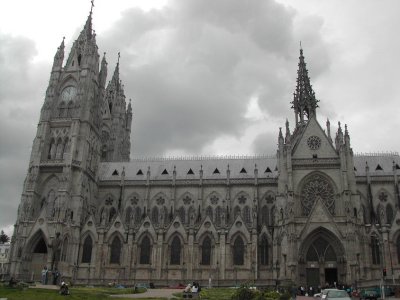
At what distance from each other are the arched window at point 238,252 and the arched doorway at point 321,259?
28.8 ft

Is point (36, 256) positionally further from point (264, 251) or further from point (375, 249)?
point (375, 249)

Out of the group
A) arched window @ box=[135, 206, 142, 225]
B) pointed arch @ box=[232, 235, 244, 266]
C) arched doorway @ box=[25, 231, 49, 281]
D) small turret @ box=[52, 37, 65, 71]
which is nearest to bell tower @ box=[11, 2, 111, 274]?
small turret @ box=[52, 37, 65, 71]

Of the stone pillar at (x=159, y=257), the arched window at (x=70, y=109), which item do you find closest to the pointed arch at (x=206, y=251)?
the stone pillar at (x=159, y=257)

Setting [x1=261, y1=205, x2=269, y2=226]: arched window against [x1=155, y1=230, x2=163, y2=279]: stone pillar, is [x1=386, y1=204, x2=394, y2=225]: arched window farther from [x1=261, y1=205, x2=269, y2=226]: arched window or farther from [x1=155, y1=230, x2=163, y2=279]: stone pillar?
[x1=155, y1=230, x2=163, y2=279]: stone pillar

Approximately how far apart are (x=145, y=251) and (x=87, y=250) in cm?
843

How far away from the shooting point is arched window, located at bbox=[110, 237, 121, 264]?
196ft

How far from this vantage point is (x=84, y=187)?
63938mm

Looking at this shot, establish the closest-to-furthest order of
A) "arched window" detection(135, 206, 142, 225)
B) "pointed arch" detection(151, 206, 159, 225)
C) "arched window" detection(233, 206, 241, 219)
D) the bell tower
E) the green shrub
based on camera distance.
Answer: the green shrub < the bell tower < "arched window" detection(233, 206, 241, 219) < "arched window" detection(135, 206, 142, 225) < "pointed arch" detection(151, 206, 159, 225)

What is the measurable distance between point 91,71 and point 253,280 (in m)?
41.7

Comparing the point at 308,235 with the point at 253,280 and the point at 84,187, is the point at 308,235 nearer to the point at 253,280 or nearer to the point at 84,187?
the point at 253,280

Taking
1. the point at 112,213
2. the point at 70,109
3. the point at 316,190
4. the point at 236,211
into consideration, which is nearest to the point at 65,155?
the point at 70,109

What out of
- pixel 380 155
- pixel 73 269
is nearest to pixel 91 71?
pixel 73 269

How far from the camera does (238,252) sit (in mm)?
57750

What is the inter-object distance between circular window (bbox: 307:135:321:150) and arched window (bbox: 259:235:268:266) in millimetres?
14001
